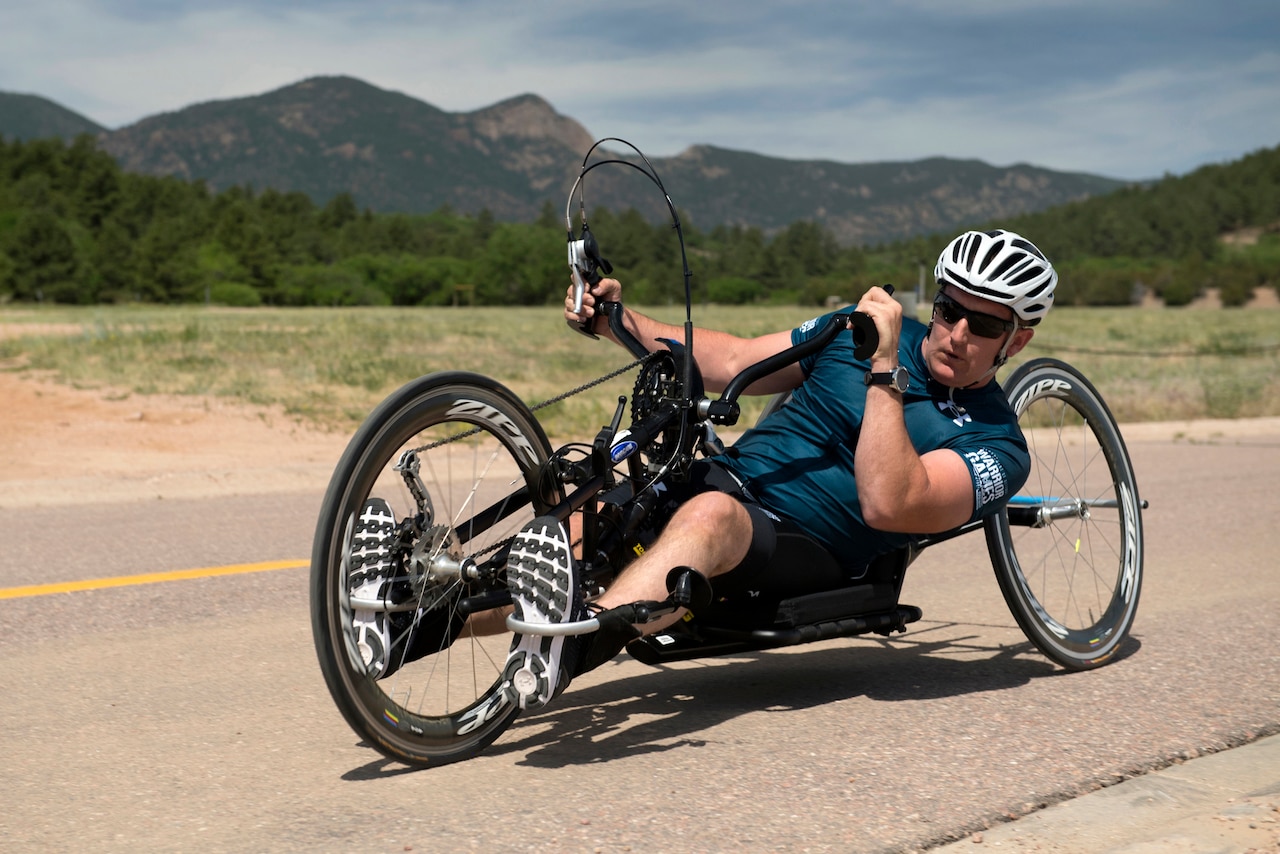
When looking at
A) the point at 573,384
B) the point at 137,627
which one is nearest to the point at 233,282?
the point at 573,384

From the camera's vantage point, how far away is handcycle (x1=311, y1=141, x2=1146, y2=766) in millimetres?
3338

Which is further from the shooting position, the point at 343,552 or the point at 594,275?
the point at 594,275

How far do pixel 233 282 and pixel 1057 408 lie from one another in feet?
458

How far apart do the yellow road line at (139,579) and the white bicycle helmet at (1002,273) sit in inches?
155

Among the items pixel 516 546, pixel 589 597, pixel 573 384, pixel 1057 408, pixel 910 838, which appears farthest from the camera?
pixel 573 384

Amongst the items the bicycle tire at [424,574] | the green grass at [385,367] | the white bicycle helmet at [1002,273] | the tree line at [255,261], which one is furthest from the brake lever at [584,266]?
the tree line at [255,261]

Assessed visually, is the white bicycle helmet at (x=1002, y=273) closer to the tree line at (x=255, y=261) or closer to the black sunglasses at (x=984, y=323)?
the black sunglasses at (x=984, y=323)

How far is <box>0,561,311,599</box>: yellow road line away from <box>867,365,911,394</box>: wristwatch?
152 inches

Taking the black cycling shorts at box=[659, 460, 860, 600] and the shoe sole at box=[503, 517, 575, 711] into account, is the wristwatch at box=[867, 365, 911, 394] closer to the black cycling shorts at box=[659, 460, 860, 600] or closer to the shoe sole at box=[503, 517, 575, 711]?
the black cycling shorts at box=[659, 460, 860, 600]

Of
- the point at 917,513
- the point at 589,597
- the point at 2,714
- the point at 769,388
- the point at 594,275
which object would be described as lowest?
the point at 2,714

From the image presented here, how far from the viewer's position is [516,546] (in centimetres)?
336

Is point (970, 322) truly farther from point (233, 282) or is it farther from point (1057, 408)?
point (233, 282)

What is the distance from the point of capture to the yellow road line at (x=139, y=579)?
595 centimetres

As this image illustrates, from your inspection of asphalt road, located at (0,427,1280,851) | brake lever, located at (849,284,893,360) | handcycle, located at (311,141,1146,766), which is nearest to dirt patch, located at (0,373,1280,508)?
asphalt road, located at (0,427,1280,851)
